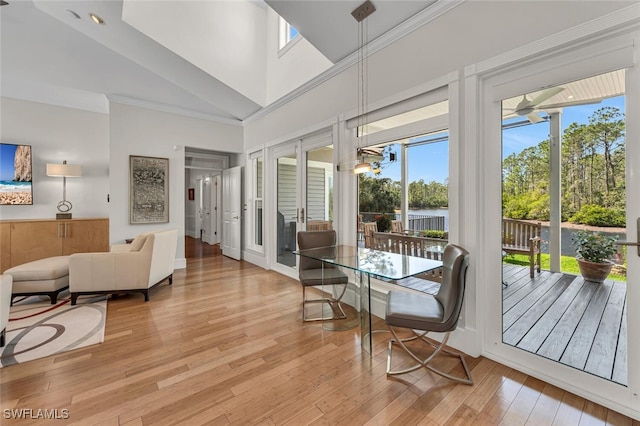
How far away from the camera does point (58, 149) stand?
4883 mm

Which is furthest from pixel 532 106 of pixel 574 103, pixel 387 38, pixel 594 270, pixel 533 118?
pixel 387 38

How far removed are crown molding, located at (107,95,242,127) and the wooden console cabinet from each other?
2167 millimetres

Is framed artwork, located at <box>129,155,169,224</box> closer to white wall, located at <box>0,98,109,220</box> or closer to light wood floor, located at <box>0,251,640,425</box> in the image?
white wall, located at <box>0,98,109,220</box>

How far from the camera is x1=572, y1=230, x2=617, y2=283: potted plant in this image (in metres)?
1.72

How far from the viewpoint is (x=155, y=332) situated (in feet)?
8.50

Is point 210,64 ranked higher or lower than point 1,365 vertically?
higher

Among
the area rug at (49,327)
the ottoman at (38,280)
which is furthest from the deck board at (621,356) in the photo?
the ottoman at (38,280)

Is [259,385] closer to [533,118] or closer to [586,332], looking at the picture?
[586,332]

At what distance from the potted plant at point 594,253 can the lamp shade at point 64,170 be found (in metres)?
6.77

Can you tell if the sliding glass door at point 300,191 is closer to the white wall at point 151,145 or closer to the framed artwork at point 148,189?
the white wall at point 151,145

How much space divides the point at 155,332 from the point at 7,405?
1.01 m

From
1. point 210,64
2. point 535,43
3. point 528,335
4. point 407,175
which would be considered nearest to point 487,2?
point 535,43

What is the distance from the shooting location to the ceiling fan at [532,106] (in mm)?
1917

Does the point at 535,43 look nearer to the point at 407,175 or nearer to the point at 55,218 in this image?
the point at 407,175
